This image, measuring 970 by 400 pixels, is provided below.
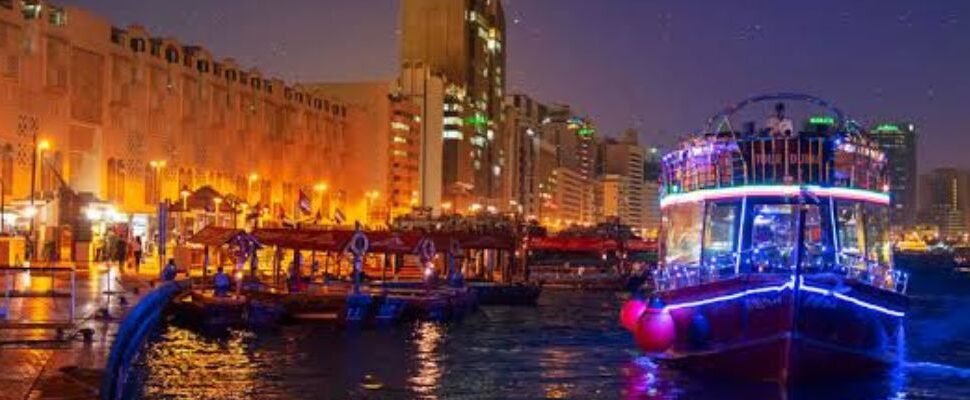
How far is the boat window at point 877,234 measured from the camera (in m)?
34.7

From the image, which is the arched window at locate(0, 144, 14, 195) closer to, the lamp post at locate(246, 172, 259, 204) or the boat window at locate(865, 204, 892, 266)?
the lamp post at locate(246, 172, 259, 204)

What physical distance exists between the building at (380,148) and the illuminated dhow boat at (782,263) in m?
106

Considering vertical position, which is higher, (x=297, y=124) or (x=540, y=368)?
(x=297, y=124)

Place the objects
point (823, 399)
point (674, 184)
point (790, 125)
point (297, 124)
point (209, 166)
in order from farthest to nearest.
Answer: point (297, 124) → point (209, 166) → point (674, 184) → point (790, 125) → point (823, 399)

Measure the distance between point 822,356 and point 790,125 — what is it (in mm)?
6127

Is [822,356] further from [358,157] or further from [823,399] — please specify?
[358,157]

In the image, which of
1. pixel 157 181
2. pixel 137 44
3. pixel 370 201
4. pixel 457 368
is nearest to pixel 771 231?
pixel 457 368

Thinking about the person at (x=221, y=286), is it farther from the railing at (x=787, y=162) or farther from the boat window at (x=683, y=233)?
the railing at (x=787, y=162)

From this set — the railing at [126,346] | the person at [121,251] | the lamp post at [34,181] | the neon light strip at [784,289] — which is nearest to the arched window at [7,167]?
the lamp post at [34,181]

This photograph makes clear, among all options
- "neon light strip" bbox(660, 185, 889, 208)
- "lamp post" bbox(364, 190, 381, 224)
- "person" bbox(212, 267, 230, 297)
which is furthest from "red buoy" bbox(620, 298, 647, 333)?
"lamp post" bbox(364, 190, 381, 224)

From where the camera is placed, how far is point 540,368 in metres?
38.7

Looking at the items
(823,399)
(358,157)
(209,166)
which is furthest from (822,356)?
(358,157)

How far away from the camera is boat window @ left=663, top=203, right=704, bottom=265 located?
35.0 metres

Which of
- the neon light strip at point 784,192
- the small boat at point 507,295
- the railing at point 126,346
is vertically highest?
the neon light strip at point 784,192
